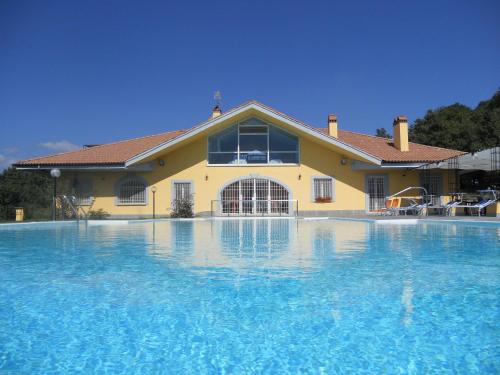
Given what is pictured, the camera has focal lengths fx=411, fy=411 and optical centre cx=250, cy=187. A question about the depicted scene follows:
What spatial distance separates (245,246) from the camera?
33.8ft

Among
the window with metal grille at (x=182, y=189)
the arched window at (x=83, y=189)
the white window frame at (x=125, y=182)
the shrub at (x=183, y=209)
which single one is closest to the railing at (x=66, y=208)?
the arched window at (x=83, y=189)

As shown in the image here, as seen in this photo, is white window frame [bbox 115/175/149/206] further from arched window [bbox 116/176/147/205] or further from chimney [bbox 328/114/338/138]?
chimney [bbox 328/114/338/138]

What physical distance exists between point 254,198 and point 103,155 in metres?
9.05

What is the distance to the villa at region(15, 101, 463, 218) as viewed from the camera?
76.0 ft

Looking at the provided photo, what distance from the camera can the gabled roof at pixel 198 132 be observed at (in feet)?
71.8

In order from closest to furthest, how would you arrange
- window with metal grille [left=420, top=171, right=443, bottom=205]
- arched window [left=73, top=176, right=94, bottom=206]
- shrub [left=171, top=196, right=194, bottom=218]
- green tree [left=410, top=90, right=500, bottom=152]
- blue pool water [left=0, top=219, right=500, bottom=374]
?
blue pool water [left=0, top=219, right=500, bottom=374]
shrub [left=171, top=196, right=194, bottom=218]
arched window [left=73, top=176, right=94, bottom=206]
window with metal grille [left=420, top=171, right=443, bottom=205]
green tree [left=410, top=90, right=500, bottom=152]

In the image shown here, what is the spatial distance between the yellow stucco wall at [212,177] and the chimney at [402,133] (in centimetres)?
322

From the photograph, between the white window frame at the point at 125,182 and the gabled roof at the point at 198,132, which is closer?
the gabled roof at the point at 198,132

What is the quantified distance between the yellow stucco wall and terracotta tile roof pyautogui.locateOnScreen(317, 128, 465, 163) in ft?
5.43

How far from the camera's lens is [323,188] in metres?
23.6

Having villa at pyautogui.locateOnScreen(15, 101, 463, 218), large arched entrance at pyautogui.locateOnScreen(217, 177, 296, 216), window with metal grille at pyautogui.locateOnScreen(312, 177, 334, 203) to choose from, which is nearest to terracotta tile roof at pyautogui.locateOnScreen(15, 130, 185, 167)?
villa at pyautogui.locateOnScreen(15, 101, 463, 218)

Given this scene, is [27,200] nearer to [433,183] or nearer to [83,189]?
[83,189]

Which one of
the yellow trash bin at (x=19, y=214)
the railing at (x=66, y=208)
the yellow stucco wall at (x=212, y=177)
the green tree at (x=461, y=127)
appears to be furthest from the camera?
the green tree at (x=461, y=127)

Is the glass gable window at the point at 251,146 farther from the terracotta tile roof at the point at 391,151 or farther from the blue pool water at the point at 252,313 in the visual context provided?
the blue pool water at the point at 252,313
